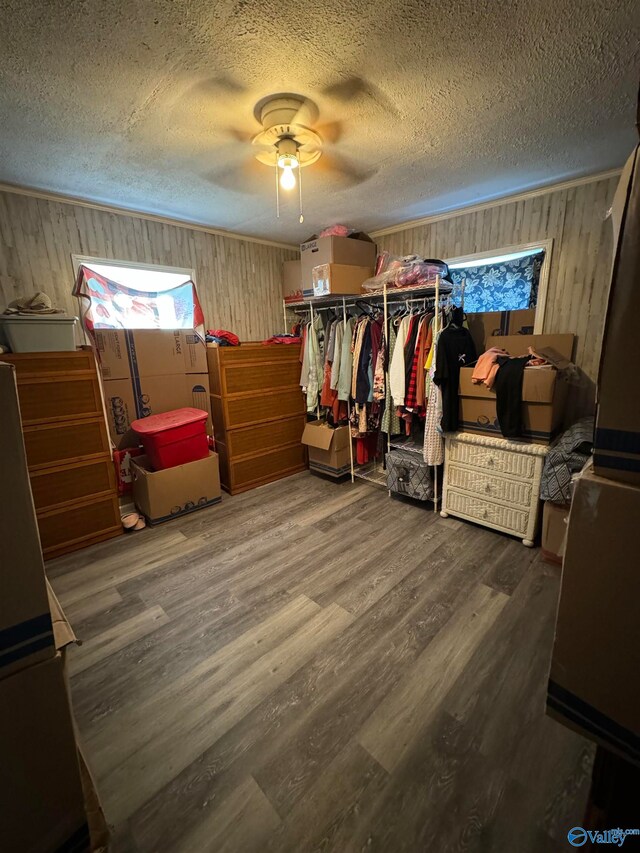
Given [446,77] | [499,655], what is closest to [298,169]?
[446,77]

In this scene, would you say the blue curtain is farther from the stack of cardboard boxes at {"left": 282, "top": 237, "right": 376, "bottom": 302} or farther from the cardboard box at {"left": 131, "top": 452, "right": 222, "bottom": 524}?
the cardboard box at {"left": 131, "top": 452, "right": 222, "bottom": 524}

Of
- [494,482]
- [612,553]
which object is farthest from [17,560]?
[494,482]

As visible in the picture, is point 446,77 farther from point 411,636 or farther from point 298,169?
point 411,636

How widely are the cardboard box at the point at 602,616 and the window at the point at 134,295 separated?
10.3ft

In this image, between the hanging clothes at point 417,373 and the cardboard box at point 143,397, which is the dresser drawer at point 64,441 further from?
the hanging clothes at point 417,373

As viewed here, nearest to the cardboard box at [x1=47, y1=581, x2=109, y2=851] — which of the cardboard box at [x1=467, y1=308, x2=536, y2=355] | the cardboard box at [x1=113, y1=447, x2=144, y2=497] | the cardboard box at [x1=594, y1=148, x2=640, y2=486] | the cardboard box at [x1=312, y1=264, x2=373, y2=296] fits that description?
the cardboard box at [x1=594, y1=148, x2=640, y2=486]

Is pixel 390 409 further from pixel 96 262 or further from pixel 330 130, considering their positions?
pixel 96 262

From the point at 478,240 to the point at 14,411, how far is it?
10.9 ft

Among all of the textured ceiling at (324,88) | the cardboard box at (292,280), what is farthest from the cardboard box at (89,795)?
the cardboard box at (292,280)

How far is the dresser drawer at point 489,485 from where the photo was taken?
2320 millimetres

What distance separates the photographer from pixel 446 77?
146 centimetres

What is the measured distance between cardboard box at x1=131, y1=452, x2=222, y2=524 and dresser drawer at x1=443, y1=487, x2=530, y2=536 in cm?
193

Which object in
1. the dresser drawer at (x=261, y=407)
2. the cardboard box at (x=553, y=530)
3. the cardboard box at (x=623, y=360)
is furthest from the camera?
the dresser drawer at (x=261, y=407)

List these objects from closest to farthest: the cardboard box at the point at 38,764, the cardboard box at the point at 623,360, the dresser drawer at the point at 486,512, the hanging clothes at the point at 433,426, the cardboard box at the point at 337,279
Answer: the cardboard box at the point at 623,360 → the cardboard box at the point at 38,764 → the dresser drawer at the point at 486,512 → the hanging clothes at the point at 433,426 → the cardboard box at the point at 337,279
